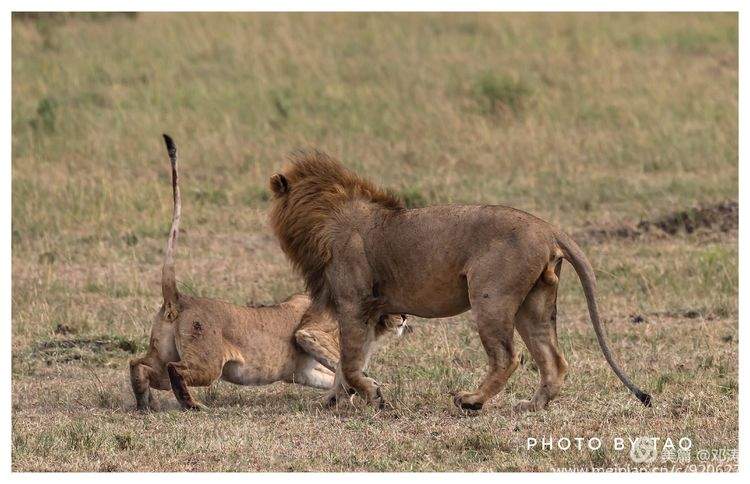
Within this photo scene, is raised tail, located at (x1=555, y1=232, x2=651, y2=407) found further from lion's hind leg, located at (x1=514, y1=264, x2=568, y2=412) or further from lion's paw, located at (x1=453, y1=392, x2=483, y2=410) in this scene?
lion's paw, located at (x1=453, y1=392, x2=483, y2=410)

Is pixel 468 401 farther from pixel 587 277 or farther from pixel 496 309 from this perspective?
pixel 587 277

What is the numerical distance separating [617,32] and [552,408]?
11003mm

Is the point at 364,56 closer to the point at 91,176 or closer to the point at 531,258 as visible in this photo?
the point at 91,176

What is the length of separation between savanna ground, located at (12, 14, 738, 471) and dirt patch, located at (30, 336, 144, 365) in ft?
0.06

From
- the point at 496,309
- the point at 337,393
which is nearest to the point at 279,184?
the point at 337,393

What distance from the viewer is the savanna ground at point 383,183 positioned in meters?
6.44

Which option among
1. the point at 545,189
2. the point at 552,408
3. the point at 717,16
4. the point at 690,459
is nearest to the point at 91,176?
the point at 545,189

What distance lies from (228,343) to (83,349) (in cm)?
157

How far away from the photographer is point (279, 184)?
724 cm

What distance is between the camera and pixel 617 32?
17.0m

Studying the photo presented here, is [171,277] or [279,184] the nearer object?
[171,277]

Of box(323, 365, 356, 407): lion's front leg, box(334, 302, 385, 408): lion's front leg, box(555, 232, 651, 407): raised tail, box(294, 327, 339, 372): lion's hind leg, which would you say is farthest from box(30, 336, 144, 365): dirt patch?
box(555, 232, 651, 407): raised tail

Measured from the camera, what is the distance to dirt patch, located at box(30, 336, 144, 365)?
26.7 feet

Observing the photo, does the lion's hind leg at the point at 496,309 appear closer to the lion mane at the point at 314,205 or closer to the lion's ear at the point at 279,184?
the lion mane at the point at 314,205
